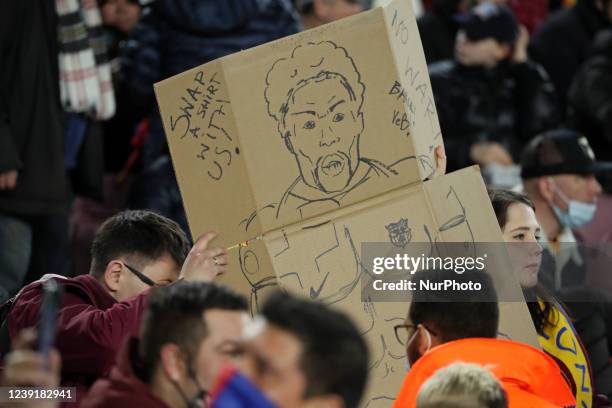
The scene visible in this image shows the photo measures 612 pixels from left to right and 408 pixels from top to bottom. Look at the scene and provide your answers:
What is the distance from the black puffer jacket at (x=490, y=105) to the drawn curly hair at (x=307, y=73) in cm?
324

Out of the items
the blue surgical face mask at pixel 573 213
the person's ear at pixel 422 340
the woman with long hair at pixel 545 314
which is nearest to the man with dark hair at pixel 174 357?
the person's ear at pixel 422 340

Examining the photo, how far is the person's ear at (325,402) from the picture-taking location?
269cm

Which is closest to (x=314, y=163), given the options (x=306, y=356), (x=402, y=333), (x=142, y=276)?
(x=402, y=333)

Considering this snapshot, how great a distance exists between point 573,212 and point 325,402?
411 cm

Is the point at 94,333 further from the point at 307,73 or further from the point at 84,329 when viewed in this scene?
the point at 307,73

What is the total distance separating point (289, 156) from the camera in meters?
4.16

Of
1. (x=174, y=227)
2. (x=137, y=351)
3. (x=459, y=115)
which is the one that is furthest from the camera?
(x=459, y=115)

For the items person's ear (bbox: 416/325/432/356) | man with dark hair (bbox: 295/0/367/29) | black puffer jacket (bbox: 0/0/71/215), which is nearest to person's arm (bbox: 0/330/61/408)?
person's ear (bbox: 416/325/432/356)

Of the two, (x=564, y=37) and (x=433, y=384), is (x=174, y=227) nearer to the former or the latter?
(x=433, y=384)

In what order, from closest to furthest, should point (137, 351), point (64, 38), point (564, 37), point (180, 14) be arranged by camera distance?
1. point (137, 351)
2. point (64, 38)
3. point (180, 14)
4. point (564, 37)

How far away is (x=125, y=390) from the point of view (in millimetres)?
3223

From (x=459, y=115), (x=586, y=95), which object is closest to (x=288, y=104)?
(x=459, y=115)

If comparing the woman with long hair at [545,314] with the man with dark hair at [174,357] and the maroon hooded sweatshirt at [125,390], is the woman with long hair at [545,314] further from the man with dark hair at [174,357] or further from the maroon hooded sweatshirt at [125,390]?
the maroon hooded sweatshirt at [125,390]

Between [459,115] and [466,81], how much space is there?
212 mm
